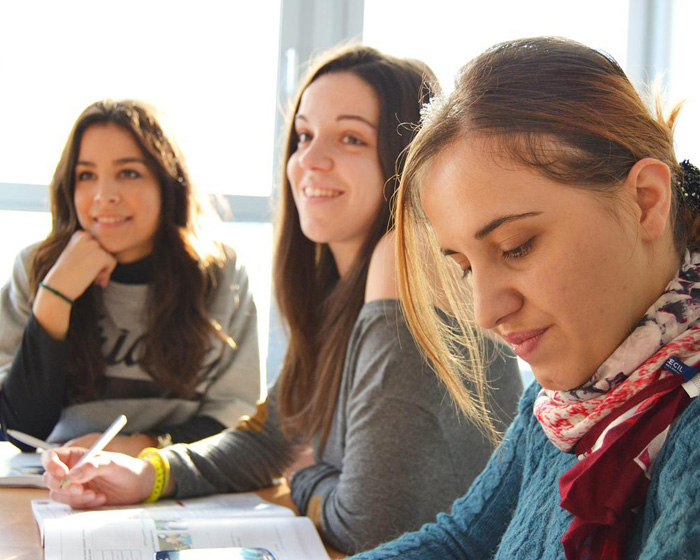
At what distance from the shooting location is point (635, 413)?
29.0 inches

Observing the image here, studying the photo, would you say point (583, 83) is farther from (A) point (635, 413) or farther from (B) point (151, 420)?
(B) point (151, 420)

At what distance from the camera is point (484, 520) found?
40.6 inches

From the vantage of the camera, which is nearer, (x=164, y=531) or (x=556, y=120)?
(x=556, y=120)

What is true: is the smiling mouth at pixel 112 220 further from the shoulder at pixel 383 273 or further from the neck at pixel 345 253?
the shoulder at pixel 383 273

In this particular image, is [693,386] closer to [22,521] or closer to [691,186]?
[691,186]

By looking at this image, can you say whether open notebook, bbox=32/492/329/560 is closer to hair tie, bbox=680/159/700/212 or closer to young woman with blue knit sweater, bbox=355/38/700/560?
young woman with blue knit sweater, bbox=355/38/700/560

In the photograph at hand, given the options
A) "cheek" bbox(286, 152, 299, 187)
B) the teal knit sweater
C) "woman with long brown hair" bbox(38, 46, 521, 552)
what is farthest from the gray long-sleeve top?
"cheek" bbox(286, 152, 299, 187)

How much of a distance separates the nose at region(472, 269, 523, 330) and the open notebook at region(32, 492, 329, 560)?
494 millimetres

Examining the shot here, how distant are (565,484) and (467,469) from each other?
1.68 ft

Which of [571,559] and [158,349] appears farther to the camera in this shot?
[158,349]

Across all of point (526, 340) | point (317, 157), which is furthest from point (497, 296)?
point (317, 157)

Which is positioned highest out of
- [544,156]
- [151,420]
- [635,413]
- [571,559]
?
[544,156]

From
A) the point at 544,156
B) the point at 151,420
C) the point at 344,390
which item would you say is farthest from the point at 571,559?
the point at 151,420

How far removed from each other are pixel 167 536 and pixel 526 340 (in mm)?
602
